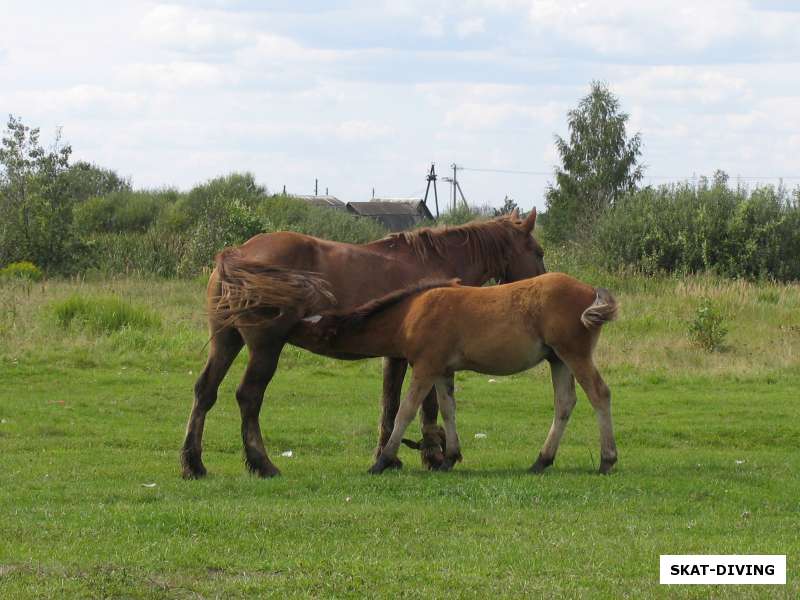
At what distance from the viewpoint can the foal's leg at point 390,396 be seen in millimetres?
10742

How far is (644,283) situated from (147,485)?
2344cm

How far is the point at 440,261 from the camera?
445 inches

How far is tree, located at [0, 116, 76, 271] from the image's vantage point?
35000mm

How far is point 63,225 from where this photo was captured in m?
35.4

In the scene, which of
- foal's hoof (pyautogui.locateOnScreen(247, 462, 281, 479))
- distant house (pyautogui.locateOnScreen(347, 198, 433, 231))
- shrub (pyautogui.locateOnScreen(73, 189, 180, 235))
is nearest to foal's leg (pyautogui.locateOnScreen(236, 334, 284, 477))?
foal's hoof (pyautogui.locateOnScreen(247, 462, 281, 479))

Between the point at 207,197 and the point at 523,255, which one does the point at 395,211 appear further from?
the point at 523,255

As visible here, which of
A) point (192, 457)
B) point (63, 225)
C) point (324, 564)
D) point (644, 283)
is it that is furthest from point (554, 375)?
point (63, 225)

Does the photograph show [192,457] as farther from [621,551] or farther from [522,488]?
[621,551]

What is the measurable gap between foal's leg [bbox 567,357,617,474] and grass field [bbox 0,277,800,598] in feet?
0.60

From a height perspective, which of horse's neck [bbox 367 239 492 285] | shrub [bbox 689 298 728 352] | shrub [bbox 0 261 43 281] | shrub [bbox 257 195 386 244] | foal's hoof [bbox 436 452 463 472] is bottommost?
foal's hoof [bbox 436 452 463 472]

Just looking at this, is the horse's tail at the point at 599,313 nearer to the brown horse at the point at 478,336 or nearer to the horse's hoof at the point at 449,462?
the brown horse at the point at 478,336

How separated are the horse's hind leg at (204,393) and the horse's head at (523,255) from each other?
2.97 metres

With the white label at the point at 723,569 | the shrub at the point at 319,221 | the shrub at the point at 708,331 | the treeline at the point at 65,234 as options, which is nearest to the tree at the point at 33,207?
the treeline at the point at 65,234

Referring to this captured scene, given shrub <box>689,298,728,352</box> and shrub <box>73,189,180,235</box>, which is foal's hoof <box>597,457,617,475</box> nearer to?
shrub <box>689,298,728,352</box>
